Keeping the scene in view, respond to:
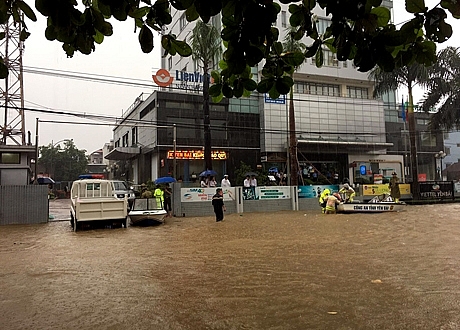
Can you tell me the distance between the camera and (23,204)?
54.0 ft

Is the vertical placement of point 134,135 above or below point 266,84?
above

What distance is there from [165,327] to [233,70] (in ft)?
9.55

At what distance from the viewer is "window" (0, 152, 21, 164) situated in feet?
68.0

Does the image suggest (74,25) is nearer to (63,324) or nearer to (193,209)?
(63,324)

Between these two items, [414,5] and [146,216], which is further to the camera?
[146,216]

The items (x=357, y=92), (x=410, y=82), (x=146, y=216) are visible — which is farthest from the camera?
(x=357, y=92)

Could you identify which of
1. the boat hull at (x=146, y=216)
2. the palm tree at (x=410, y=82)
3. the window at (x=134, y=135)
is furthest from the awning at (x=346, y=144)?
the boat hull at (x=146, y=216)

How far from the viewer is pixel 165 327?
14.2 ft

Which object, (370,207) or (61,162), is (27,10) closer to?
(370,207)

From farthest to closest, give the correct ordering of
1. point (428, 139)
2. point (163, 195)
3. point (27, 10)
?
point (428, 139)
point (163, 195)
point (27, 10)

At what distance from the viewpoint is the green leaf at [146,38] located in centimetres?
285

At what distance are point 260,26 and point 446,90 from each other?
1085 inches

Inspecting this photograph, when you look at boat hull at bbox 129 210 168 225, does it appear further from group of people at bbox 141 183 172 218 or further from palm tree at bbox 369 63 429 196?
palm tree at bbox 369 63 429 196

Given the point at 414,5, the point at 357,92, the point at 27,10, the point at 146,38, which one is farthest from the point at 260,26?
the point at 357,92
